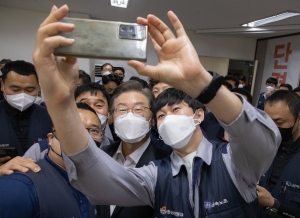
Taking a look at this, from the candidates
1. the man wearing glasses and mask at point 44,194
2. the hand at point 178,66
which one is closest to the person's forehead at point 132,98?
the man wearing glasses and mask at point 44,194

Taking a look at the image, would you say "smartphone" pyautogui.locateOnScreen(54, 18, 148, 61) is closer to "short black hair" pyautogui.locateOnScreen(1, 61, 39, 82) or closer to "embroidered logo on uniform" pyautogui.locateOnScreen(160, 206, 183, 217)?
"embroidered logo on uniform" pyautogui.locateOnScreen(160, 206, 183, 217)

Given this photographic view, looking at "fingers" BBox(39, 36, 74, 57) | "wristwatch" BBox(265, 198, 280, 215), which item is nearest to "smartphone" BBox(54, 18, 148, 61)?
"fingers" BBox(39, 36, 74, 57)

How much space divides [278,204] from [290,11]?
12.2 feet

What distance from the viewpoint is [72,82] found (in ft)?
2.12

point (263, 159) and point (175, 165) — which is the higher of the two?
point (263, 159)

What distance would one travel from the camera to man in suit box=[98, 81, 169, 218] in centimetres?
133

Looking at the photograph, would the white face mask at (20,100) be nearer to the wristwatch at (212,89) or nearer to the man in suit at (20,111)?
the man in suit at (20,111)

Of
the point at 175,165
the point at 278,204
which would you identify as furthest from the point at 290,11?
the point at 175,165

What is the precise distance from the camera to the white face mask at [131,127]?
1.33 metres

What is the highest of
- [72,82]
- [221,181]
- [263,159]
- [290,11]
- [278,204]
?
[290,11]

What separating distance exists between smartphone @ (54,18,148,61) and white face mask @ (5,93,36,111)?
1353mm

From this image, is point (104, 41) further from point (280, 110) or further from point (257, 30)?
point (257, 30)

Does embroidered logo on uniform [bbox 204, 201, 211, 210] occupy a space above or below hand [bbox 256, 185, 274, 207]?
above

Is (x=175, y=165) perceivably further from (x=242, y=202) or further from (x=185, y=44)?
(x=185, y=44)
